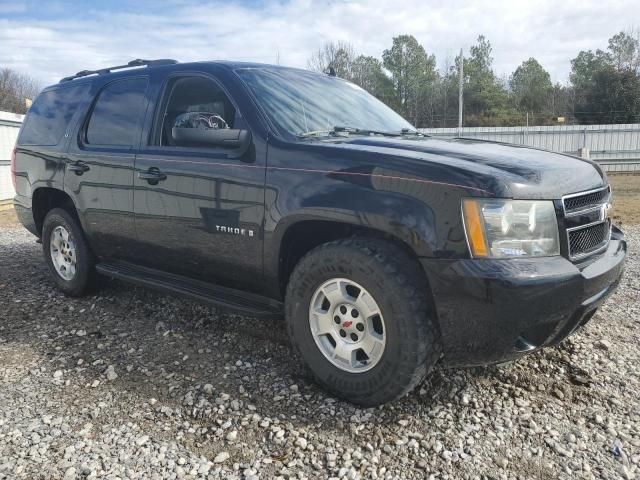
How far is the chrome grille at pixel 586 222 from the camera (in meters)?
2.61

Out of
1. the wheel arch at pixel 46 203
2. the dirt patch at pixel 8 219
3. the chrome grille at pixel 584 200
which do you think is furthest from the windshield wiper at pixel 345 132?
the dirt patch at pixel 8 219

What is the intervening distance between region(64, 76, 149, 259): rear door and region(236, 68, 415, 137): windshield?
1.05m

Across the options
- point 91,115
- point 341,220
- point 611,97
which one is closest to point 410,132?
point 341,220

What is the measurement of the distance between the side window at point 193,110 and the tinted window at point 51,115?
1288 millimetres

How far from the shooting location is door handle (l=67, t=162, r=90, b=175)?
4.32 m

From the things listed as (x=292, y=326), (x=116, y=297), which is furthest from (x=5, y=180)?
(x=292, y=326)

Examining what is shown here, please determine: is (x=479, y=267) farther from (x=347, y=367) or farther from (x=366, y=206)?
(x=347, y=367)

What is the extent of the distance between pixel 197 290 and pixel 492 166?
2.08 m

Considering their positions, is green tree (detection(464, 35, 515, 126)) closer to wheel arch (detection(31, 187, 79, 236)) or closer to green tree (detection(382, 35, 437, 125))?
green tree (detection(382, 35, 437, 125))

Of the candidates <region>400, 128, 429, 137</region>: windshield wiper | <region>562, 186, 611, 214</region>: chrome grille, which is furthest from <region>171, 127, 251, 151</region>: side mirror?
<region>562, 186, 611, 214</region>: chrome grille

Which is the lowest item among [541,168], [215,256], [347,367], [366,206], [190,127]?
[347,367]

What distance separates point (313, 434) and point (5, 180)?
1375cm

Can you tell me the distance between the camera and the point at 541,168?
2637 millimetres

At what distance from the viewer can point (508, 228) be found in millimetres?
2430
